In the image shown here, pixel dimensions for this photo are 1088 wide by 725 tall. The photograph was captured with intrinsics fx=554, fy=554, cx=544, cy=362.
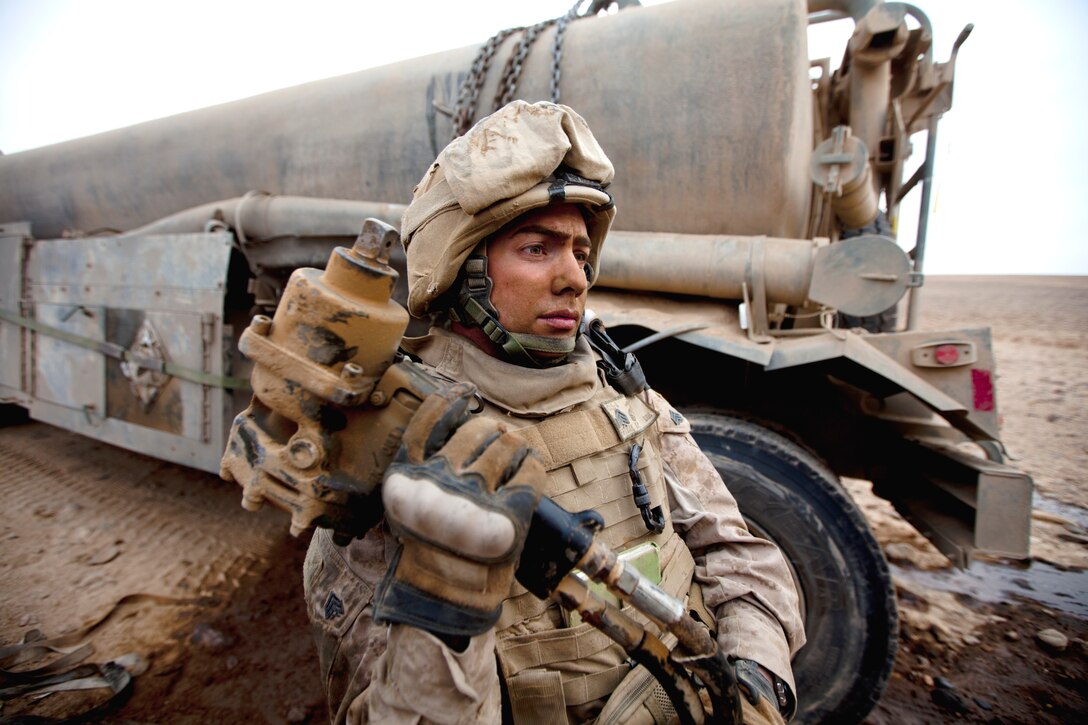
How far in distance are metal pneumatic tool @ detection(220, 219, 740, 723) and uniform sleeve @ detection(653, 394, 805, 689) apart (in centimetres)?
43

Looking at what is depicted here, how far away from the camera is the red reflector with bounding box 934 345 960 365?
2.16 metres

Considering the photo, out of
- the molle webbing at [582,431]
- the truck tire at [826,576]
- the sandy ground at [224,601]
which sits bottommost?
the sandy ground at [224,601]

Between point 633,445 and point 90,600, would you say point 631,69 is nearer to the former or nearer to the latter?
point 633,445

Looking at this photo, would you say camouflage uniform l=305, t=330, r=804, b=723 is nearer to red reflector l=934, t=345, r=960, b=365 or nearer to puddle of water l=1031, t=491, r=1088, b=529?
red reflector l=934, t=345, r=960, b=365

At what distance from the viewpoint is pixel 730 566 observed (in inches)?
56.6

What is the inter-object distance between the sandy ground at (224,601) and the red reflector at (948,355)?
1.57 meters

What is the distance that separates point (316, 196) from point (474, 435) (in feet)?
9.52

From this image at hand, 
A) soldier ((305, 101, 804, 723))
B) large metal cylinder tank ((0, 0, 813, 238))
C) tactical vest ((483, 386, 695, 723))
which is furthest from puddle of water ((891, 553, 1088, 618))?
tactical vest ((483, 386, 695, 723))

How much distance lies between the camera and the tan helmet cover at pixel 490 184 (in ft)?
4.09

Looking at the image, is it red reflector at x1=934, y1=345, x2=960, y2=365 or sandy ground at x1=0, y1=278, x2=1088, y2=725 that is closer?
red reflector at x1=934, y1=345, x2=960, y2=365

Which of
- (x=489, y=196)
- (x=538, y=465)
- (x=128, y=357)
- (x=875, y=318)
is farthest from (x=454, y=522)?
(x=875, y=318)

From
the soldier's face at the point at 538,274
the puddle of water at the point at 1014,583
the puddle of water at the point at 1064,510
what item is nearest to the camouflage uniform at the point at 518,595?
the soldier's face at the point at 538,274

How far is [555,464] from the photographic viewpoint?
4.24 ft

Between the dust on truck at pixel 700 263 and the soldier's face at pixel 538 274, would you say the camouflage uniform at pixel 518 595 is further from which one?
the dust on truck at pixel 700 263
